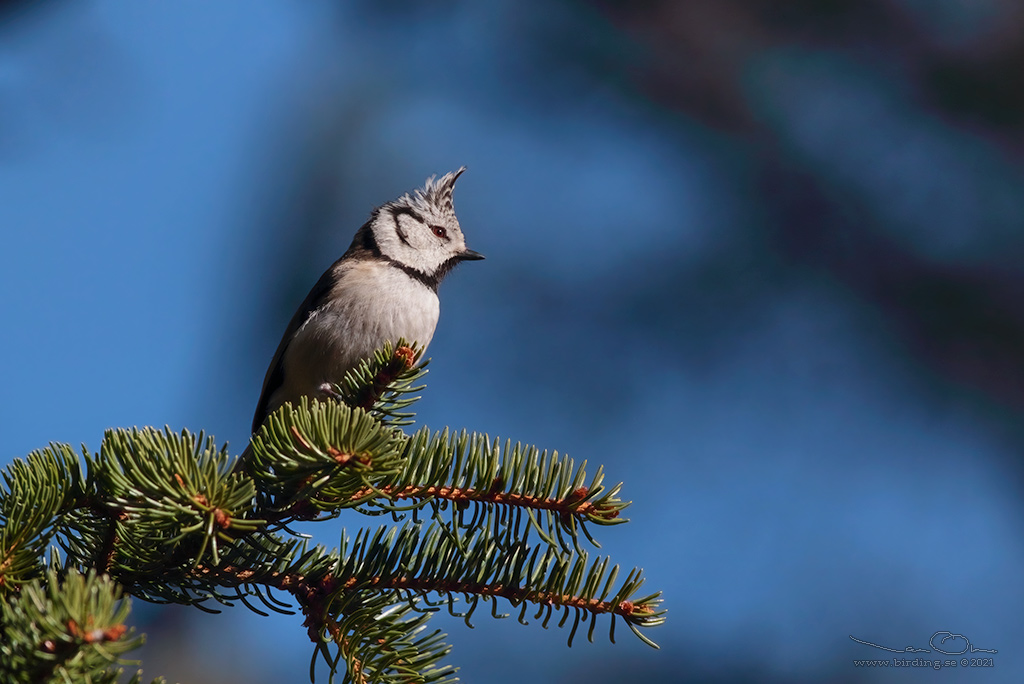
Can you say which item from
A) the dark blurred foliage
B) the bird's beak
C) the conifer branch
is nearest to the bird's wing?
the bird's beak

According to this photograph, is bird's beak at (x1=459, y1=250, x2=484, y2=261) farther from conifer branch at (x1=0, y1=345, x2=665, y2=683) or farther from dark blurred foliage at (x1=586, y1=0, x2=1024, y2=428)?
dark blurred foliage at (x1=586, y1=0, x2=1024, y2=428)

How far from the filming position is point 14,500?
1.21 metres

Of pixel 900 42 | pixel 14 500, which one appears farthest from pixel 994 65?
pixel 14 500

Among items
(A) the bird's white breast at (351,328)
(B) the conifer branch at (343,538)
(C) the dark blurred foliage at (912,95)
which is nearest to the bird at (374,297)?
(A) the bird's white breast at (351,328)

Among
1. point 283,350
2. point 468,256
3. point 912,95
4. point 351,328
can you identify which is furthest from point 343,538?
point 912,95

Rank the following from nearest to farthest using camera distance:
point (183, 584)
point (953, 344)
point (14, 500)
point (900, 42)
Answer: point (14, 500) → point (183, 584) → point (953, 344) → point (900, 42)

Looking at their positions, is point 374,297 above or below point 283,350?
above

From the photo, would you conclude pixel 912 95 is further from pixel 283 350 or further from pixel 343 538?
pixel 343 538

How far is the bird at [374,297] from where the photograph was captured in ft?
9.45

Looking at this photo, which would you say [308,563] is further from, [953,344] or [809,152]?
[809,152]

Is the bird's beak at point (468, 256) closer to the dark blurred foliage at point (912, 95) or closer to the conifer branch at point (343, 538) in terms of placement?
the conifer branch at point (343, 538)

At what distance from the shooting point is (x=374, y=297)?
295cm

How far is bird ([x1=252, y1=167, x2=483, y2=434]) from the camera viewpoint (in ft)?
9.45

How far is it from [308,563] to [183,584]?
7.5 inches
